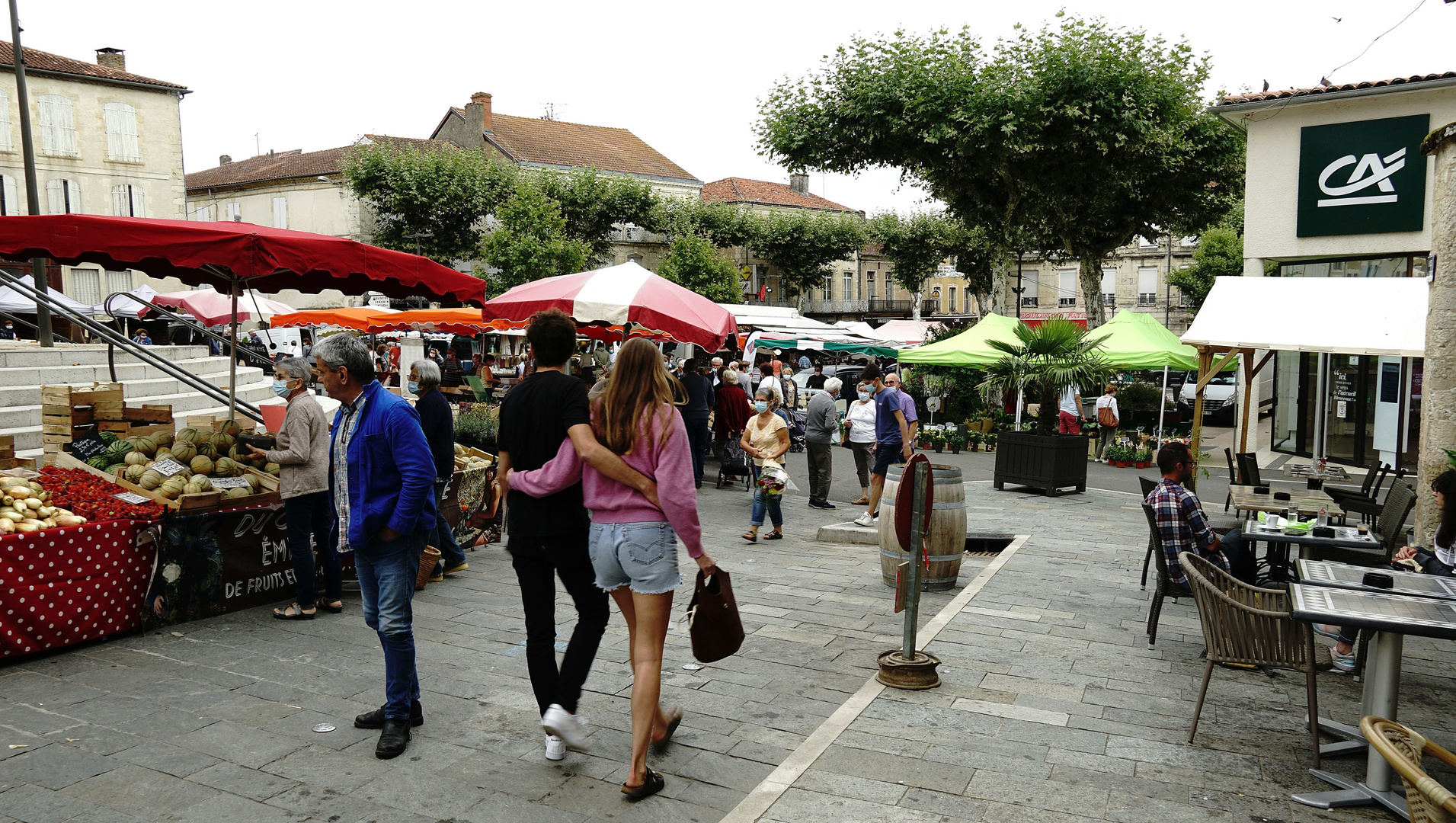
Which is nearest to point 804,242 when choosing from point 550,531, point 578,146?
point 578,146

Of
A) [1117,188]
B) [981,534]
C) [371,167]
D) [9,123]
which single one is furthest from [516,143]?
[981,534]

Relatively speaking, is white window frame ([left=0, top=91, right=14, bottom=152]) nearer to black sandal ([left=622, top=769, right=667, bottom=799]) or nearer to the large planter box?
the large planter box

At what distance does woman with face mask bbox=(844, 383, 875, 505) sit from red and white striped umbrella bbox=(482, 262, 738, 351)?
2.32 metres

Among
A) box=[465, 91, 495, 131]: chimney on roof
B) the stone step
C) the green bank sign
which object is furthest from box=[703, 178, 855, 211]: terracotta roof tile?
the stone step

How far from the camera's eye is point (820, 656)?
218 inches

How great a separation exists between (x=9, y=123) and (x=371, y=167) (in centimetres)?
1226

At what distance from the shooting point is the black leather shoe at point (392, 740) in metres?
3.96

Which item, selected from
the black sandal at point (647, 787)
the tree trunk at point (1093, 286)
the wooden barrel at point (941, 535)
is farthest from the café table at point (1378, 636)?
the tree trunk at point (1093, 286)

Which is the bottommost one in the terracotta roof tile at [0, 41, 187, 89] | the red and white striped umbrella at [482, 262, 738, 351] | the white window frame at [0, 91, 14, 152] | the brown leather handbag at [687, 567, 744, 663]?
the brown leather handbag at [687, 567, 744, 663]

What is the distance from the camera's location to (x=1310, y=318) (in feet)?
31.1

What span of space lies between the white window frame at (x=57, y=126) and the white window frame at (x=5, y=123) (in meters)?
1.00

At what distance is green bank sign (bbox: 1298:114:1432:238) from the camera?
561 inches

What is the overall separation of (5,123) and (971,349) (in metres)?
35.3

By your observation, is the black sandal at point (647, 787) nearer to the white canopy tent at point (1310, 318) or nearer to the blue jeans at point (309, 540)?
the blue jeans at point (309, 540)
